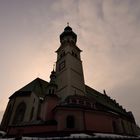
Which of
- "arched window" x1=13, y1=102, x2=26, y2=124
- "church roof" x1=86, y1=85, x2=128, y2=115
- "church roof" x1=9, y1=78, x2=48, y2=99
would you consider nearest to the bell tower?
"church roof" x1=9, y1=78, x2=48, y2=99

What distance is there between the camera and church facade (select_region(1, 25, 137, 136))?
20.6 meters

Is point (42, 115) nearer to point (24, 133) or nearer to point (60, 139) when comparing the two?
point (24, 133)

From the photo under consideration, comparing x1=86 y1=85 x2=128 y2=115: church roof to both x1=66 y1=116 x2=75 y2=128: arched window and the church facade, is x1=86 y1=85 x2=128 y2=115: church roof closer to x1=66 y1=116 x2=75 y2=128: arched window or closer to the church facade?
the church facade

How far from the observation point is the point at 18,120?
84.1ft

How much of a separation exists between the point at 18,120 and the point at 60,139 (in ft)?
40.3

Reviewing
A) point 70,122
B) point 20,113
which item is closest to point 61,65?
point 20,113

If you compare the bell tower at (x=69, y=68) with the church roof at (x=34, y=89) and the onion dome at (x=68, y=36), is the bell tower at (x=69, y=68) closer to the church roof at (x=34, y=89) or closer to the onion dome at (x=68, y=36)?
the onion dome at (x=68, y=36)

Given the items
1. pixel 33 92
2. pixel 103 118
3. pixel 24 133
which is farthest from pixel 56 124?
pixel 33 92

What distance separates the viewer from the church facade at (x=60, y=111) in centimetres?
2059

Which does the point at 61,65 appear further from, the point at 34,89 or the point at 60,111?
the point at 60,111

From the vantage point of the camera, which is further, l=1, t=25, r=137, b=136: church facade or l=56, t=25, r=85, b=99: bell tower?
l=56, t=25, r=85, b=99: bell tower

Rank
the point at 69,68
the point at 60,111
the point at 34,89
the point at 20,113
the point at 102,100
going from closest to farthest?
the point at 60,111 < the point at 20,113 < the point at 34,89 < the point at 69,68 < the point at 102,100

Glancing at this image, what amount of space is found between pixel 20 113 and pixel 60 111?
8829 millimetres

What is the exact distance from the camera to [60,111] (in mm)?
21344
